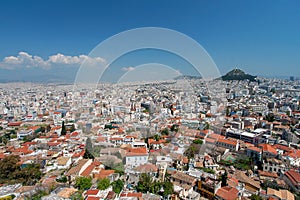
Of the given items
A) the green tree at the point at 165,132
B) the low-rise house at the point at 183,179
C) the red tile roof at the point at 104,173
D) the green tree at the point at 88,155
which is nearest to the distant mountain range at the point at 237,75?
the green tree at the point at 165,132

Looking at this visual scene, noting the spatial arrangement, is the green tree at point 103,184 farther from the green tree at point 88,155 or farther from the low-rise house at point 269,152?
the low-rise house at point 269,152

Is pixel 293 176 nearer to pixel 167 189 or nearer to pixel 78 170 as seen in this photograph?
pixel 167 189

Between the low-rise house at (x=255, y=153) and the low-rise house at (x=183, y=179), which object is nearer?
the low-rise house at (x=183, y=179)

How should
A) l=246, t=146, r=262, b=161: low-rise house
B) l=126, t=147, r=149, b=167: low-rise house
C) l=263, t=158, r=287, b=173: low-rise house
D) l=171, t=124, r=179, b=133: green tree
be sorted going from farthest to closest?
l=171, t=124, r=179, b=133: green tree
l=246, t=146, r=262, b=161: low-rise house
l=263, t=158, r=287, b=173: low-rise house
l=126, t=147, r=149, b=167: low-rise house

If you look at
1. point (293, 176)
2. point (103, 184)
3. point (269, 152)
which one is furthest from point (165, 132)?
point (103, 184)

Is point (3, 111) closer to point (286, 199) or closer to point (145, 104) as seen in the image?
point (145, 104)

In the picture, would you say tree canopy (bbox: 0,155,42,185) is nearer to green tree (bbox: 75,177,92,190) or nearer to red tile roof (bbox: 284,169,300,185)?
green tree (bbox: 75,177,92,190)

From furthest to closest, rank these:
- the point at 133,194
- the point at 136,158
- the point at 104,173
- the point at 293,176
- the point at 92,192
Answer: the point at 136,158 → the point at 293,176 → the point at 104,173 → the point at 133,194 → the point at 92,192

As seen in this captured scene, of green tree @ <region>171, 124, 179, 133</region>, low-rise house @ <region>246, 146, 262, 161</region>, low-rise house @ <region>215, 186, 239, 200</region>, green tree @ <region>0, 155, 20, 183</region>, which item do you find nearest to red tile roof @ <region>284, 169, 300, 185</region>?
low-rise house @ <region>246, 146, 262, 161</region>

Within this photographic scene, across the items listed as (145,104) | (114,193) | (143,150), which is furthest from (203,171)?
(145,104)

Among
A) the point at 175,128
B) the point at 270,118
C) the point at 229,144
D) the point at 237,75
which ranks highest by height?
the point at 237,75

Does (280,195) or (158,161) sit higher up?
(158,161)
